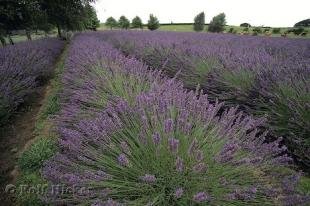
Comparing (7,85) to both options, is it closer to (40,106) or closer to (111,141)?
(40,106)

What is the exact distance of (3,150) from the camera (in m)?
3.50

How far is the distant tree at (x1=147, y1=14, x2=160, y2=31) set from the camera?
153ft

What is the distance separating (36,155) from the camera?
119 inches

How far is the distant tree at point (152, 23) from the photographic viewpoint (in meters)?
46.5

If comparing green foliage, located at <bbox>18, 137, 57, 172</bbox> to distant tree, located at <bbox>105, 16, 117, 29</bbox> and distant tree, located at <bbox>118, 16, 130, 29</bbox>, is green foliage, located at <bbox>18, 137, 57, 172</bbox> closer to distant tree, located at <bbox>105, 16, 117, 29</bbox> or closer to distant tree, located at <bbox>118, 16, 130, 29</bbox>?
distant tree, located at <bbox>118, 16, 130, 29</bbox>

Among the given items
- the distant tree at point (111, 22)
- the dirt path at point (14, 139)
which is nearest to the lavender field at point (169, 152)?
the dirt path at point (14, 139)

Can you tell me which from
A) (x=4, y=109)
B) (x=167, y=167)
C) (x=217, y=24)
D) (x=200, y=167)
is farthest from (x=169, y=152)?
(x=217, y=24)

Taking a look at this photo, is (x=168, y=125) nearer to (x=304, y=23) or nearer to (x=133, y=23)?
(x=304, y=23)

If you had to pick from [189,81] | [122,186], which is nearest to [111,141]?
[122,186]

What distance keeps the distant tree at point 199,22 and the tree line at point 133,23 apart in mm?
6725

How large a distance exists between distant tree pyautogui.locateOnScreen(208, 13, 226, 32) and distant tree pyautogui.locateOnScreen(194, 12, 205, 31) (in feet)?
7.85

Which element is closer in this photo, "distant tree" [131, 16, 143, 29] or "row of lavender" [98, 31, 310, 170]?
"row of lavender" [98, 31, 310, 170]

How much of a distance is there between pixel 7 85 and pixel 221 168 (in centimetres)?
390

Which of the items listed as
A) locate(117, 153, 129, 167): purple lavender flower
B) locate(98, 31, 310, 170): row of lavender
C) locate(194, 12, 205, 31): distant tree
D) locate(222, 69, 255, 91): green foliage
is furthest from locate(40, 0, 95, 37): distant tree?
locate(194, 12, 205, 31): distant tree
